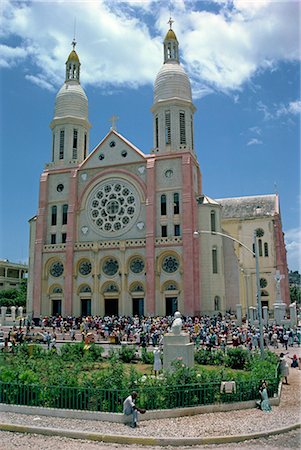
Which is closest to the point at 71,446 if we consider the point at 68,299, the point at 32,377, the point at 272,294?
the point at 32,377

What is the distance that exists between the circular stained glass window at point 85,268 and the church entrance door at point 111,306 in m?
3.75

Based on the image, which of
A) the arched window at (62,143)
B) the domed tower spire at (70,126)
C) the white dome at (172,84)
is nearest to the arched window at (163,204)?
the white dome at (172,84)

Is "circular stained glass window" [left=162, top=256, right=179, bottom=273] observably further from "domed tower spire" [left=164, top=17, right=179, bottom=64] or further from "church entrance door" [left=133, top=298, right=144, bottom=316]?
"domed tower spire" [left=164, top=17, right=179, bottom=64]

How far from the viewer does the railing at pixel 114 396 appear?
12.9 m

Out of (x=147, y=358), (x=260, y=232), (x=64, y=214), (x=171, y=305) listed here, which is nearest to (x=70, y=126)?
(x=64, y=214)

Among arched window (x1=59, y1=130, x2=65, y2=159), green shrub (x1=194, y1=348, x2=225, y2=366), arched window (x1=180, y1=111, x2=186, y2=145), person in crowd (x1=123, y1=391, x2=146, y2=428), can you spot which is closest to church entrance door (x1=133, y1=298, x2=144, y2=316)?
arched window (x1=180, y1=111, x2=186, y2=145)

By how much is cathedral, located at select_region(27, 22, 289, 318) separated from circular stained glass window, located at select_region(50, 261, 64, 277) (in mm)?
113

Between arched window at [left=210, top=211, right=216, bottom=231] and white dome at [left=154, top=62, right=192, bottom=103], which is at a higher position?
white dome at [left=154, top=62, right=192, bottom=103]

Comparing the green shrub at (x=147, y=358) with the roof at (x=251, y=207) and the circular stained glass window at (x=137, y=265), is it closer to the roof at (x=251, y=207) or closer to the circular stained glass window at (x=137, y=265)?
the circular stained glass window at (x=137, y=265)

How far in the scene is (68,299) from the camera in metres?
47.7

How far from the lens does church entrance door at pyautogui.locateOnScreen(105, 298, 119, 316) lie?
4762 centimetres

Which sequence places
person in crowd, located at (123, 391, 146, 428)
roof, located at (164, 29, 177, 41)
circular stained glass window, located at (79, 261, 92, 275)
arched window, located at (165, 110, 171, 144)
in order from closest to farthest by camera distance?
person in crowd, located at (123, 391, 146, 428) < circular stained glass window, located at (79, 261, 92, 275) < arched window, located at (165, 110, 171, 144) < roof, located at (164, 29, 177, 41)

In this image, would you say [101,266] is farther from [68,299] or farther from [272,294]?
[272,294]

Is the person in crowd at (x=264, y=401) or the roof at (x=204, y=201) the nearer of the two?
the person in crowd at (x=264, y=401)
